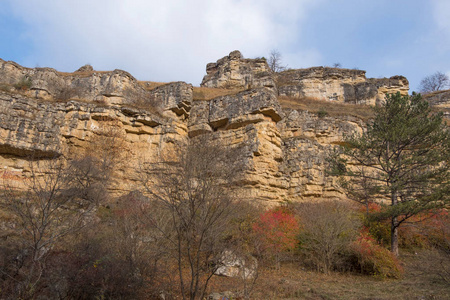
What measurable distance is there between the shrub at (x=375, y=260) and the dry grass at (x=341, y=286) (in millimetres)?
403

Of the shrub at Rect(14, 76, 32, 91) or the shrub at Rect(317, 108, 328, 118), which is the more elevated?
the shrub at Rect(317, 108, 328, 118)

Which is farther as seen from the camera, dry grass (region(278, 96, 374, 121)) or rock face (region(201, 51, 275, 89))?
rock face (region(201, 51, 275, 89))

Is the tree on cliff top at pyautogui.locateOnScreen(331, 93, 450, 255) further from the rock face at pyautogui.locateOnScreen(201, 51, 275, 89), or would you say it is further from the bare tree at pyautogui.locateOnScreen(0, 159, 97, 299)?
the rock face at pyautogui.locateOnScreen(201, 51, 275, 89)

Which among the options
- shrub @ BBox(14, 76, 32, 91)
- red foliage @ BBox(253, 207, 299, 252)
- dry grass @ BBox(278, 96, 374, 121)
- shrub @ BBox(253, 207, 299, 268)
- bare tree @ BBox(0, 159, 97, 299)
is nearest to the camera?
bare tree @ BBox(0, 159, 97, 299)

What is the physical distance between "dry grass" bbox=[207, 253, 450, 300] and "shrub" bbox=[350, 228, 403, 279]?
40 cm

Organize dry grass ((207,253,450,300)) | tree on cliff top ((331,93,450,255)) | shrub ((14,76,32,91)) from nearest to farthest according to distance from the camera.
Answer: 1. dry grass ((207,253,450,300))
2. tree on cliff top ((331,93,450,255))
3. shrub ((14,76,32,91))

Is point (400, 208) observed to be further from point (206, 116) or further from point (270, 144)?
point (206, 116)

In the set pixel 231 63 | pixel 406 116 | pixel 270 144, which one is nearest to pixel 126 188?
pixel 270 144

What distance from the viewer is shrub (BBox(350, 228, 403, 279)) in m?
14.0

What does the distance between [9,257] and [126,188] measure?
11486 mm

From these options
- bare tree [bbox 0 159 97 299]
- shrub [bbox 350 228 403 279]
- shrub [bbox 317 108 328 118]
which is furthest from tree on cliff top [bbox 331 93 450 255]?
bare tree [bbox 0 159 97 299]

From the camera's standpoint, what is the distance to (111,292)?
10336 millimetres

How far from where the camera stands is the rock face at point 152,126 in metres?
21.5

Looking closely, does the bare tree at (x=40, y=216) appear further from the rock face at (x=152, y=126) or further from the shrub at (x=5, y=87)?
the shrub at (x=5, y=87)
